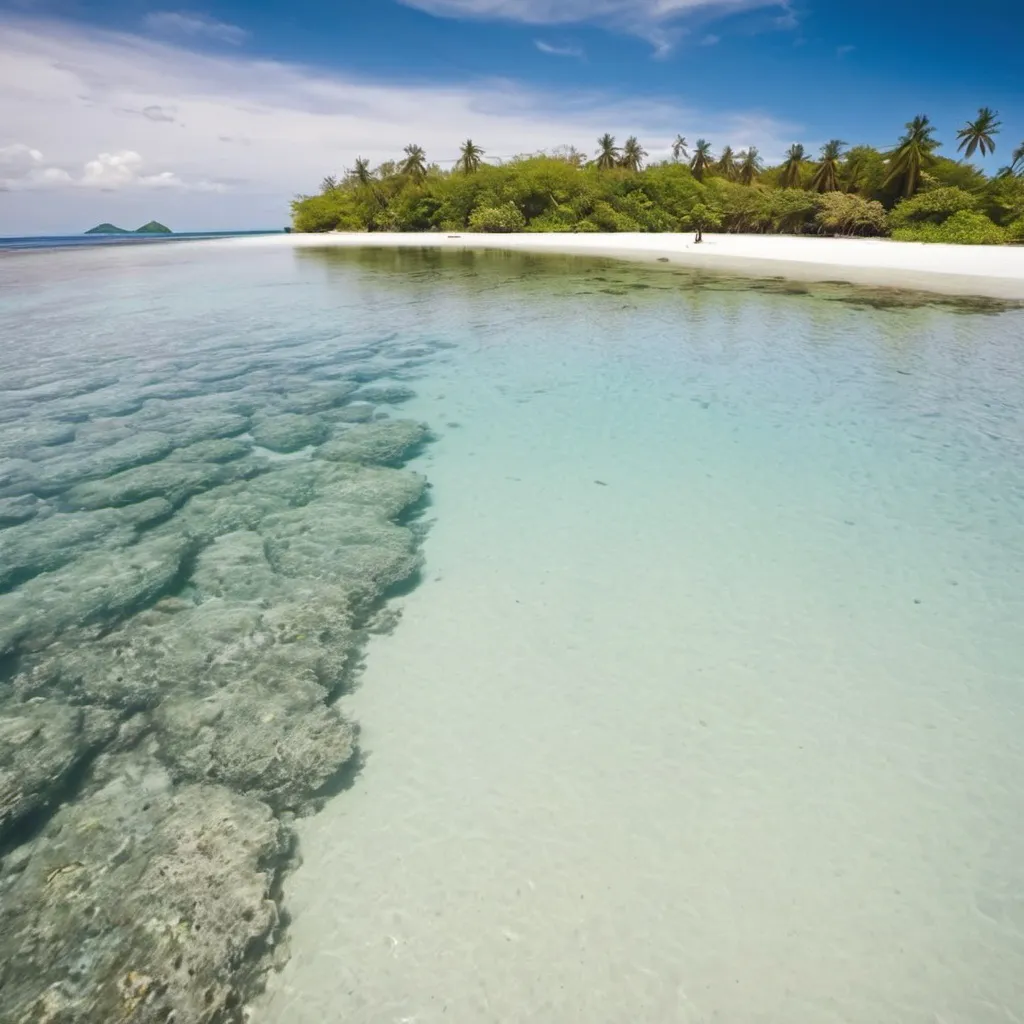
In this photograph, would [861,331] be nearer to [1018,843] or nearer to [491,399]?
[491,399]

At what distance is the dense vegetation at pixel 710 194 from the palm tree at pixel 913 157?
0.08 m

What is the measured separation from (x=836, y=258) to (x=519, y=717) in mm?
35530

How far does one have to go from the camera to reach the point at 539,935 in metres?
2.37

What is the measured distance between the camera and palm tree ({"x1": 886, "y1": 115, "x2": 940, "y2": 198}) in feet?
130

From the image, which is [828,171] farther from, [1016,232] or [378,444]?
[378,444]

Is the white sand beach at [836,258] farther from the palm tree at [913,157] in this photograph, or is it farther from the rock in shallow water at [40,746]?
the rock in shallow water at [40,746]

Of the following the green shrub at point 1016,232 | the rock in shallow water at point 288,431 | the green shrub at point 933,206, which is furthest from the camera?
the green shrub at point 933,206

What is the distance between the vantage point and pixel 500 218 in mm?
57281

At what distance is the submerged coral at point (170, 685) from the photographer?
2.23 metres

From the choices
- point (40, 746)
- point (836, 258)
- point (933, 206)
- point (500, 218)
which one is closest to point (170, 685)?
point (40, 746)

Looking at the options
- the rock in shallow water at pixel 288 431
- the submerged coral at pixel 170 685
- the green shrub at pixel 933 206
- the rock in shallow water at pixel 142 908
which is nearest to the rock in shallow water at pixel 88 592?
the submerged coral at pixel 170 685

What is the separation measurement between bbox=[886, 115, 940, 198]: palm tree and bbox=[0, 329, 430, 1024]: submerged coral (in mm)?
51027

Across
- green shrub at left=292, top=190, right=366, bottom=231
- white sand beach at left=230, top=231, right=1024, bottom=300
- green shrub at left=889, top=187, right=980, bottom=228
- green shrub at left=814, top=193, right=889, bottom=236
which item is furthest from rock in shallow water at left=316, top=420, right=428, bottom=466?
green shrub at left=292, top=190, right=366, bottom=231

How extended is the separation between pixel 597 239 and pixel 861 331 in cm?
3822
